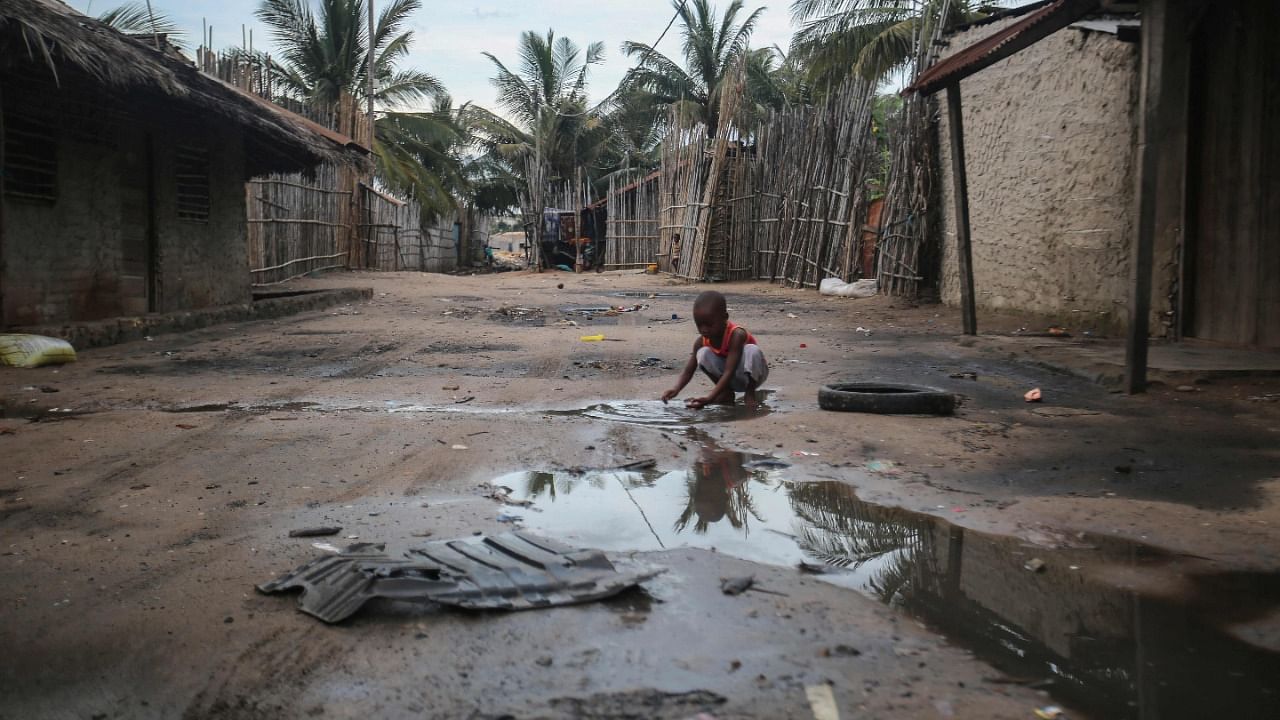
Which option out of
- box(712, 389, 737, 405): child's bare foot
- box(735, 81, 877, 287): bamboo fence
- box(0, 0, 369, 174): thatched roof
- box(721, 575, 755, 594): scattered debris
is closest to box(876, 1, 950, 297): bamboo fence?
box(735, 81, 877, 287): bamboo fence

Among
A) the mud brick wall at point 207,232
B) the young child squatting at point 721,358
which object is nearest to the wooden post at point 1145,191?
the young child squatting at point 721,358

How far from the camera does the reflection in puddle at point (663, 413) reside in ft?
16.1

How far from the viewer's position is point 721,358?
5.61m

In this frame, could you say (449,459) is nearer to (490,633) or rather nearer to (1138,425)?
(490,633)

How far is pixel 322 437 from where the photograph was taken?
438 cm

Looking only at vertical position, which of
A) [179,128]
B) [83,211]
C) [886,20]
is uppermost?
[886,20]

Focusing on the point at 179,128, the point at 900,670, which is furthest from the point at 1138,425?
the point at 179,128

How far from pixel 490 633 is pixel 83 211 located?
28.3ft

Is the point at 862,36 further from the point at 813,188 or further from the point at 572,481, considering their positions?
the point at 572,481

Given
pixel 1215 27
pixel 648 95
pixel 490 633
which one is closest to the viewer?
pixel 490 633

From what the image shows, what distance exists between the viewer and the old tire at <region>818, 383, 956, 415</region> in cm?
497

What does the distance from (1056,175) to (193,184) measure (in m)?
9.42

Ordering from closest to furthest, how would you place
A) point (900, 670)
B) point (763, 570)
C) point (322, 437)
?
point (900, 670), point (763, 570), point (322, 437)

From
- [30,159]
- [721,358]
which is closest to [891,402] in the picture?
[721,358]
